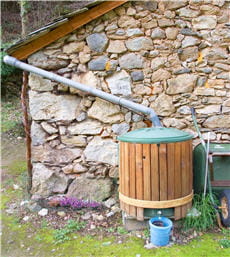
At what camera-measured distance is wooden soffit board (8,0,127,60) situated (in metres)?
3.48

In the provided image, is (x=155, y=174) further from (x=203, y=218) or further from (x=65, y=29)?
(x=65, y=29)

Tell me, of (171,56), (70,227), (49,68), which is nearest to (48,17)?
(49,68)

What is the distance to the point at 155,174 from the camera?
2758 millimetres

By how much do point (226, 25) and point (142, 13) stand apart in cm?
121

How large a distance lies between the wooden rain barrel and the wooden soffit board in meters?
1.80

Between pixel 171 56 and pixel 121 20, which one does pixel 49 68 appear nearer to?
pixel 121 20

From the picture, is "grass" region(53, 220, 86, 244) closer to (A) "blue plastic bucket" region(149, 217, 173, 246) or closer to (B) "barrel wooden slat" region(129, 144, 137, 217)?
(B) "barrel wooden slat" region(129, 144, 137, 217)

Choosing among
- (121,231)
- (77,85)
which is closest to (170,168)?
(121,231)

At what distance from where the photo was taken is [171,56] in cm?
365

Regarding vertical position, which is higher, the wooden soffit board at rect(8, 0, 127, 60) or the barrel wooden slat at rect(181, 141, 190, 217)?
the wooden soffit board at rect(8, 0, 127, 60)

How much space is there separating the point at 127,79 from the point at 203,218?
210 cm

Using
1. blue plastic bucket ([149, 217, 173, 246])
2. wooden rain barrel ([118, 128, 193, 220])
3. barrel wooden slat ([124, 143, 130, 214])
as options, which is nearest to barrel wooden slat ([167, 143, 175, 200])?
wooden rain barrel ([118, 128, 193, 220])

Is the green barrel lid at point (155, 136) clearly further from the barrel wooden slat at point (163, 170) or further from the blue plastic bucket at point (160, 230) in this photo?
the blue plastic bucket at point (160, 230)

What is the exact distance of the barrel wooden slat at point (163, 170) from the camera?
8.98 ft
